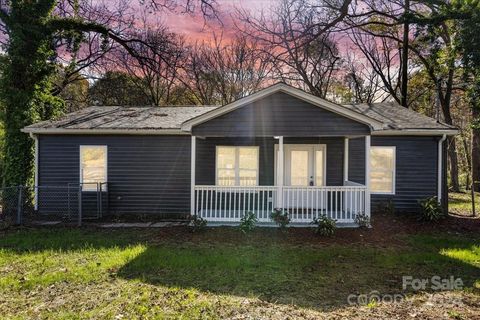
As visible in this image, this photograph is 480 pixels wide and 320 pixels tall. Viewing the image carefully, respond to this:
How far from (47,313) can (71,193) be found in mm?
7083

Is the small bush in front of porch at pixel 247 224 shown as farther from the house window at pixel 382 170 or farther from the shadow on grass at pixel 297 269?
the house window at pixel 382 170

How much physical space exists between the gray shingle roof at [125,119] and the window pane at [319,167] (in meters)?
4.82

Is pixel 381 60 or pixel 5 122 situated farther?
pixel 381 60

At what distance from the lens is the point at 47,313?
383 cm

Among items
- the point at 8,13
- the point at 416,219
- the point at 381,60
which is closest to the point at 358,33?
the point at 381,60

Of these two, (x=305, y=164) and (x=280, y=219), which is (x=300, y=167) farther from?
(x=280, y=219)

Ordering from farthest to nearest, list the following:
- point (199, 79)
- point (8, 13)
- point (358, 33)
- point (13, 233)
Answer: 1. point (199, 79)
2. point (358, 33)
3. point (8, 13)
4. point (13, 233)

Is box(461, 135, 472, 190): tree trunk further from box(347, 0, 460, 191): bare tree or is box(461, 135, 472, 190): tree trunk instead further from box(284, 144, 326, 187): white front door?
box(284, 144, 326, 187): white front door

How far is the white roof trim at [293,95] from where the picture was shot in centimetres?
783

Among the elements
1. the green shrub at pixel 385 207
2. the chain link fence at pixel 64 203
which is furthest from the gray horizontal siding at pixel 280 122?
the chain link fence at pixel 64 203

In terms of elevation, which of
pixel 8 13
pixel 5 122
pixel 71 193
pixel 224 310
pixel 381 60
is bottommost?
pixel 224 310

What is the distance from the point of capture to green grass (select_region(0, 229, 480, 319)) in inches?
161

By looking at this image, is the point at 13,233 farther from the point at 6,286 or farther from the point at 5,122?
the point at 5,122

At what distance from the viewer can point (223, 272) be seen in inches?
208
